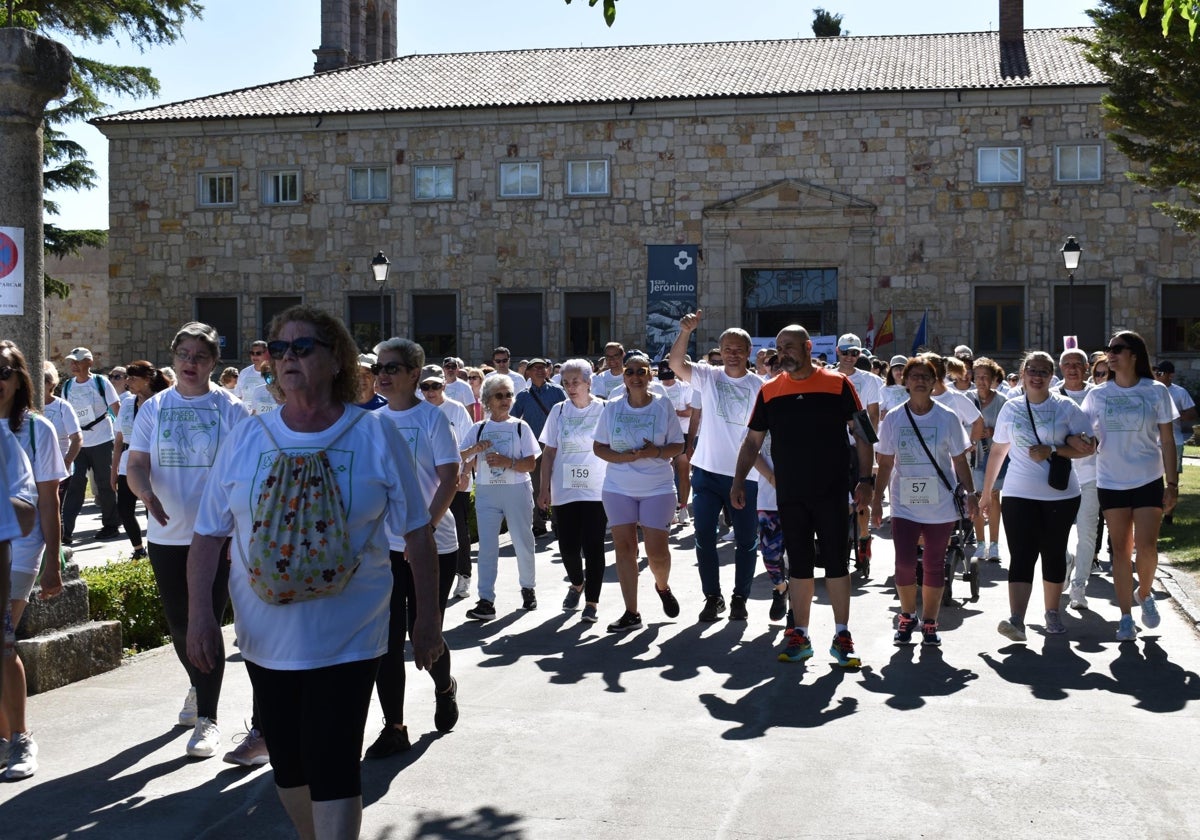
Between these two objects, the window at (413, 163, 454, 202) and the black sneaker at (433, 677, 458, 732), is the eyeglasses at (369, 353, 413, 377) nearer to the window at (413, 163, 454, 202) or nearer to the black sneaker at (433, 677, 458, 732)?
the black sneaker at (433, 677, 458, 732)

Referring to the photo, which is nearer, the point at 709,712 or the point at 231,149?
the point at 709,712

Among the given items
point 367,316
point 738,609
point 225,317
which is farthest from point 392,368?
point 225,317

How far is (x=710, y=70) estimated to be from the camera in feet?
131

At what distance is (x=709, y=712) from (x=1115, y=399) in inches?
151

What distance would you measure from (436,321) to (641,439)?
29730mm

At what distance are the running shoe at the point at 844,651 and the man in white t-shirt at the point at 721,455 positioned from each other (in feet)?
5.61

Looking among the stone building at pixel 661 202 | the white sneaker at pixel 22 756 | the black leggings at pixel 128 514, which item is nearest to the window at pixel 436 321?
the stone building at pixel 661 202

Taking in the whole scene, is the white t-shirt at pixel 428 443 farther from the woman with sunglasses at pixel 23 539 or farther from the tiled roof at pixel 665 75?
the tiled roof at pixel 665 75

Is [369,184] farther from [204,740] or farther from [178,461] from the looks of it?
[204,740]

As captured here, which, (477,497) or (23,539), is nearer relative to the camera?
(23,539)

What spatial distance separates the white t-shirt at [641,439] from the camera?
31.6 feet

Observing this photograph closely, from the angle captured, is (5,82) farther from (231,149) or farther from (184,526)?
(231,149)

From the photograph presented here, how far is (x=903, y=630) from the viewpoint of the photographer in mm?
8938

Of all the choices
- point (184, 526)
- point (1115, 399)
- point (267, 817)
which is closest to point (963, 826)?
point (267, 817)
